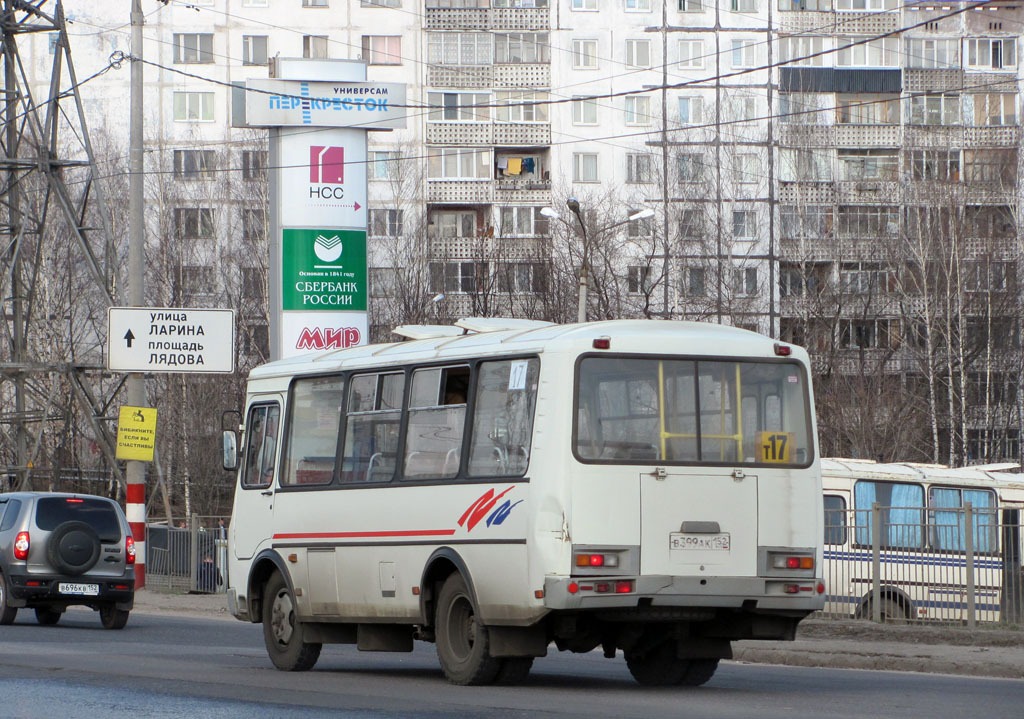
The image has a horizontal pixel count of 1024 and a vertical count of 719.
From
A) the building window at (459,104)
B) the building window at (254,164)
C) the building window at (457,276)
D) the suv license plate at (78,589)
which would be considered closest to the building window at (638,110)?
the building window at (459,104)

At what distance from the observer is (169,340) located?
33.9 metres

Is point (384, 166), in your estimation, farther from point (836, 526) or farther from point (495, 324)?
point (495, 324)

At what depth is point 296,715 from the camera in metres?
11.2

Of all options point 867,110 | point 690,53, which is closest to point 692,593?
point 867,110

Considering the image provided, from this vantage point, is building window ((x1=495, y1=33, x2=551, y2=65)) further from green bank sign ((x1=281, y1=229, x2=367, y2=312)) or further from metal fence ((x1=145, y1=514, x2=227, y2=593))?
metal fence ((x1=145, y1=514, x2=227, y2=593))

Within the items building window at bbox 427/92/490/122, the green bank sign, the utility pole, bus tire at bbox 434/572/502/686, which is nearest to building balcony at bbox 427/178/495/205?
building window at bbox 427/92/490/122

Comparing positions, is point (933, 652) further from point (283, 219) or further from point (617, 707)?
→ point (283, 219)

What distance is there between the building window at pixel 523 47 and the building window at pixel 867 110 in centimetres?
1270

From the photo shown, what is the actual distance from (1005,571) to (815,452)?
24.1ft

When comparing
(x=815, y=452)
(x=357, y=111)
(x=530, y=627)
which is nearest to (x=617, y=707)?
(x=530, y=627)

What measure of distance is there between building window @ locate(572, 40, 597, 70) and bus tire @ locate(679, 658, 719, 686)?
207 feet

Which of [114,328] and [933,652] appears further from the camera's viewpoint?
[114,328]

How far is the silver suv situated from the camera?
2348 centimetres

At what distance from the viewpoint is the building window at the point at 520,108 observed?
2955 inches
